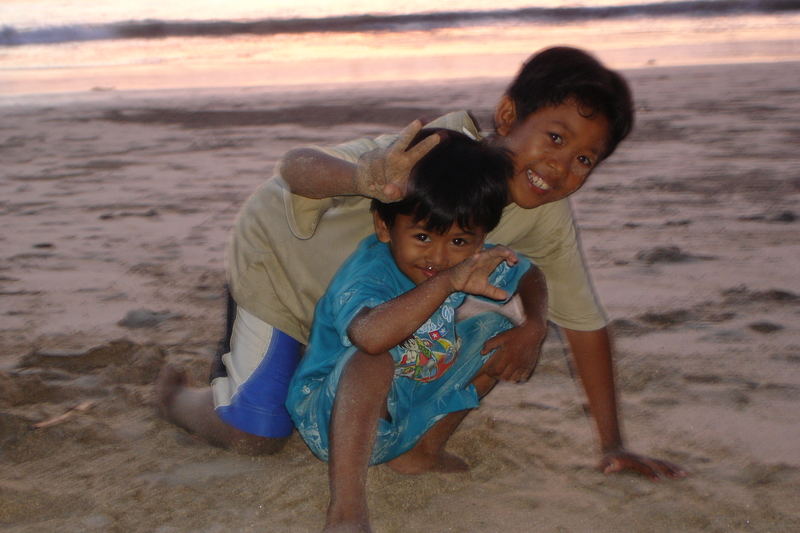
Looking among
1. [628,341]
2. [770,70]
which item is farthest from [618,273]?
[770,70]

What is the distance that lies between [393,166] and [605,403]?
95 cm

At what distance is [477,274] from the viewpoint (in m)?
1.95

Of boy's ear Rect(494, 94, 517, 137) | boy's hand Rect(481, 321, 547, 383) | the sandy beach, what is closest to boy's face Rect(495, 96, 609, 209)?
boy's ear Rect(494, 94, 517, 137)

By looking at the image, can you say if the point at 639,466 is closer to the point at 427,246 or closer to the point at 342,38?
the point at 427,246

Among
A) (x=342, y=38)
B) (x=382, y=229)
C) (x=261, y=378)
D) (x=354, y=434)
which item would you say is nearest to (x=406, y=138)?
(x=382, y=229)

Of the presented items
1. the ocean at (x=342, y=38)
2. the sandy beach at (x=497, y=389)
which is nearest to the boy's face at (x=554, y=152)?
the sandy beach at (x=497, y=389)

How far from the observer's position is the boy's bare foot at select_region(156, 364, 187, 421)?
274cm

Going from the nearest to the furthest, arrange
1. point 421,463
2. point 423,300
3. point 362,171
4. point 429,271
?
point 423,300 < point 362,171 < point 429,271 < point 421,463

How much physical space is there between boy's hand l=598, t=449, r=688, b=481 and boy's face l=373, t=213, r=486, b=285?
0.67m

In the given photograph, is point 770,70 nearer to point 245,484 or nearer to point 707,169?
point 707,169

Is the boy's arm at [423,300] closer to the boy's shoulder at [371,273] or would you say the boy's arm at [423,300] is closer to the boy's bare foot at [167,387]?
the boy's shoulder at [371,273]

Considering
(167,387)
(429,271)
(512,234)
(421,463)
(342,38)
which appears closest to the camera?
(429,271)

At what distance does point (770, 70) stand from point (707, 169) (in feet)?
15.3

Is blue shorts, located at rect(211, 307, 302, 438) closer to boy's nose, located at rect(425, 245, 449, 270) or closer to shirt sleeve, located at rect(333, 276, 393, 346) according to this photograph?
shirt sleeve, located at rect(333, 276, 393, 346)
